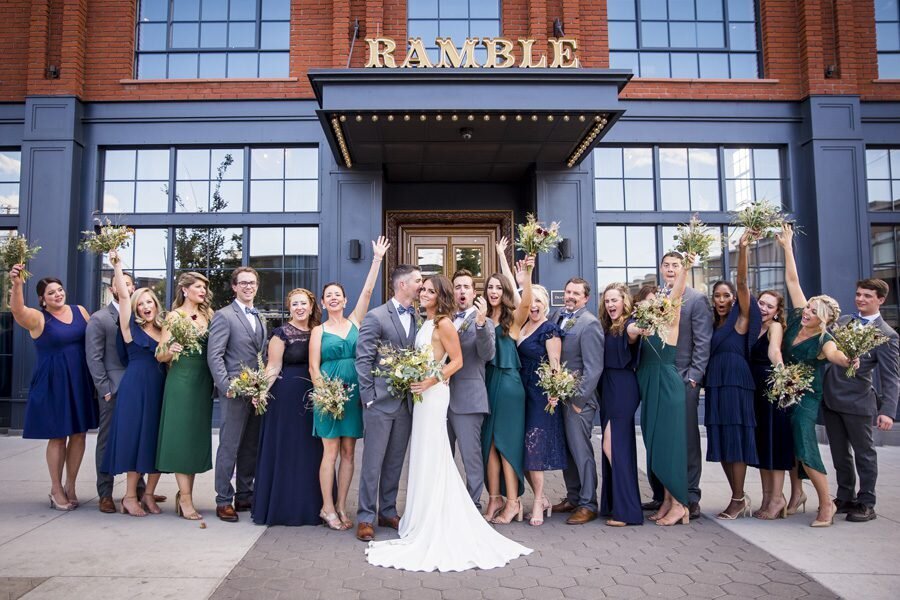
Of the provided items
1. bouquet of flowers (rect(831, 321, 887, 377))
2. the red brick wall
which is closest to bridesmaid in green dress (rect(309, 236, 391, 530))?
bouquet of flowers (rect(831, 321, 887, 377))

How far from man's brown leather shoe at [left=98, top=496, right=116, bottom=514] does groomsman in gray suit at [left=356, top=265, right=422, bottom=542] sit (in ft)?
7.90

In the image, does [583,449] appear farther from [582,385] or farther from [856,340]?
[856,340]

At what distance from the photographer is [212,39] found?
10.5 metres

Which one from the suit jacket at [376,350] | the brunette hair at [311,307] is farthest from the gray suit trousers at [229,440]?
the suit jacket at [376,350]

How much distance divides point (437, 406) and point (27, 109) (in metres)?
9.28

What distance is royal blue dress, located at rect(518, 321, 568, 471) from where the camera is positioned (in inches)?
201

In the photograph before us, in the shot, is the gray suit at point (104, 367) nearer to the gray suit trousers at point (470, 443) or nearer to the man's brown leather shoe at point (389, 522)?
the man's brown leather shoe at point (389, 522)

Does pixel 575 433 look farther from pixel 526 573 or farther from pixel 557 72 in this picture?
pixel 557 72

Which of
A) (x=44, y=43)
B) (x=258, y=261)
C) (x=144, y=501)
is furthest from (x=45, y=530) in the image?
(x=44, y=43)

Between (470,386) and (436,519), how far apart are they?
1.09m

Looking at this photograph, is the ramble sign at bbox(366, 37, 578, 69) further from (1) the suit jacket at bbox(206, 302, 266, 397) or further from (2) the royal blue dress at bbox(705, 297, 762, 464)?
(2) the royal blue dress at bbox(705, 297, 762, 464)

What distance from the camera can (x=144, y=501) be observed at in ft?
17.8

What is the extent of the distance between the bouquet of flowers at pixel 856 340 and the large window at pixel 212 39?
9.15 m

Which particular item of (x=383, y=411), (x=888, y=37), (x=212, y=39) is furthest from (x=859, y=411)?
(x=212, y=39)
